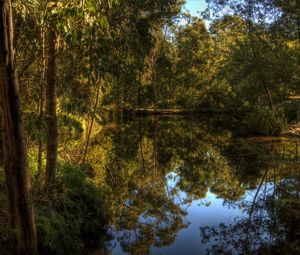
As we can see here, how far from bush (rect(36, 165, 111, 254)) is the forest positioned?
24 millimetres

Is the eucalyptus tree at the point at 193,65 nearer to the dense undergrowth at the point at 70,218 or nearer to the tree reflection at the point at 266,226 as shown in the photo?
the tree reflection at the point at 266,226

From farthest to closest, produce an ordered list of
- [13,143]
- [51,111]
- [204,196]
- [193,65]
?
[193,65], [204,196], [51,111], [13,143]

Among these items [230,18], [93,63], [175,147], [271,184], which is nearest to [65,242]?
[93,63]

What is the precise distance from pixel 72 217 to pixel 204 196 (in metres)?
5.26

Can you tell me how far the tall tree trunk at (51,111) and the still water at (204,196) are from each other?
174 centimetres

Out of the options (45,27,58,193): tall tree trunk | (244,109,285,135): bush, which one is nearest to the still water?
(244,109,285,135): bush

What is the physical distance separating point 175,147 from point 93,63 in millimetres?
13242

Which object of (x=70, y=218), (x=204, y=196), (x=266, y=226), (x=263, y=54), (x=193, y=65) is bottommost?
(x=70, y=218)

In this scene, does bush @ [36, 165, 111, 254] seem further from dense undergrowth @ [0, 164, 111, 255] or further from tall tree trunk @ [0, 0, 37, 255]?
tall tree trunk @ [0, 0, 37, 255]

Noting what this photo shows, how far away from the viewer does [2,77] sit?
3.62m

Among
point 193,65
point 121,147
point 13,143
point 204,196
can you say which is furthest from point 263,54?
point 193,65

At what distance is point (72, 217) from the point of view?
5828mm

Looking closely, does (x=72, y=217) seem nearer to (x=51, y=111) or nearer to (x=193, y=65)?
(x=51, y=111)

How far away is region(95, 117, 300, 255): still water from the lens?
7059 millimetres
